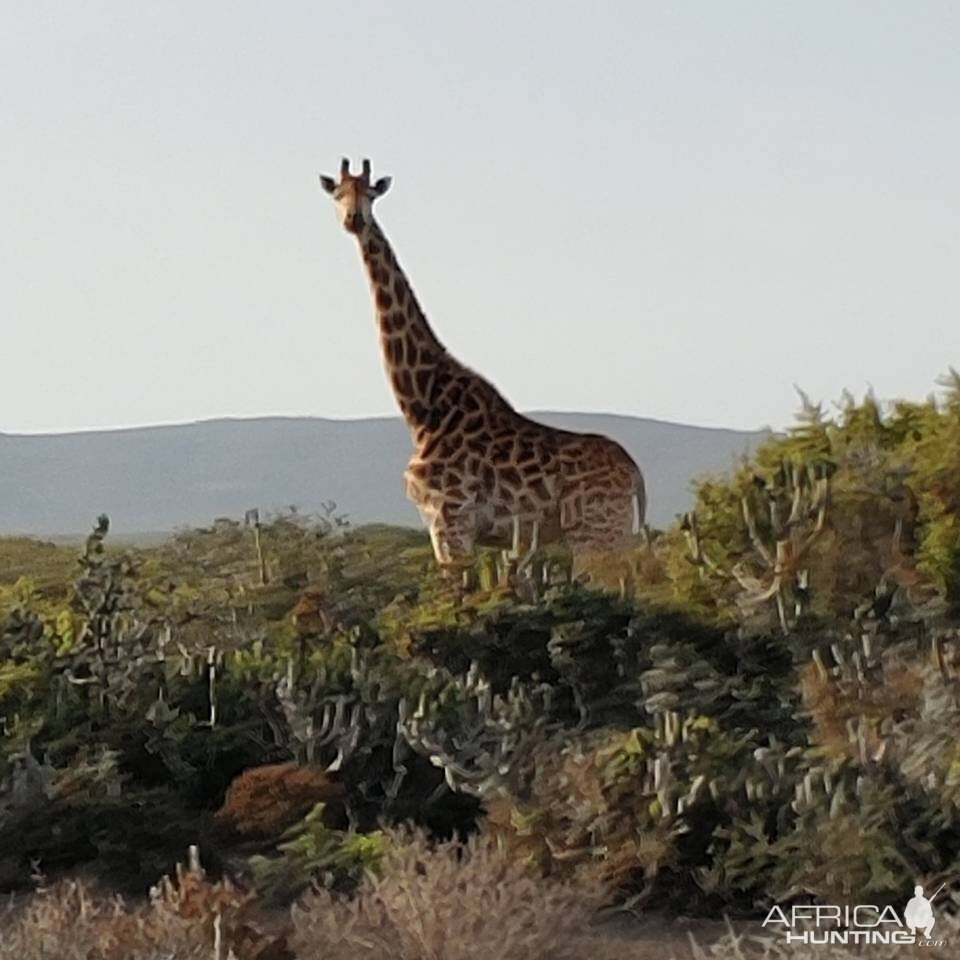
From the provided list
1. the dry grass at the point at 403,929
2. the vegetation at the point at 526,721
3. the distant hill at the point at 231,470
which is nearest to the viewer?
the dry grass at the point at 403,929

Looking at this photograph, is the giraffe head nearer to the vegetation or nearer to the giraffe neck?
the giraffe neck

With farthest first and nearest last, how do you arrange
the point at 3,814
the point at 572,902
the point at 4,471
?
1. the point at 4,471
2. the point at 3,814
3. the point at 572,902

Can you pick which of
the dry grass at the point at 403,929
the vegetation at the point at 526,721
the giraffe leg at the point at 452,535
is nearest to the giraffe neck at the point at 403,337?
the giraffe leg at the point at 452,535

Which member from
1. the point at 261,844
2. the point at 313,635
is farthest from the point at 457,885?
the point at 313,635

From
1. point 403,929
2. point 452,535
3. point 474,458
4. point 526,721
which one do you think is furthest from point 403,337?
point 403,929

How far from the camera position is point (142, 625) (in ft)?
29.6

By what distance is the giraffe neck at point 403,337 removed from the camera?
10547mm

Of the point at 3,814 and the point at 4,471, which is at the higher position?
the point at 4,471

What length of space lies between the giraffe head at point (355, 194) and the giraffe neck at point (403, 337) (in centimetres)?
10

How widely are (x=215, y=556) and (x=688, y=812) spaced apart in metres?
A: 5.59

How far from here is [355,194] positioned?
398 inches

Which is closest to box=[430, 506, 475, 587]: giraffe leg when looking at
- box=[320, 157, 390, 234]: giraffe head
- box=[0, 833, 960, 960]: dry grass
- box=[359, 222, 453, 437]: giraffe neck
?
box=[359, 222, 453, 437]: giraffe neck

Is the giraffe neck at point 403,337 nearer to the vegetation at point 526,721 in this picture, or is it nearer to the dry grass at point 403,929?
the vegetation at point 526,721

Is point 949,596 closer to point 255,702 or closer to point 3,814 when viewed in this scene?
point 255,702
